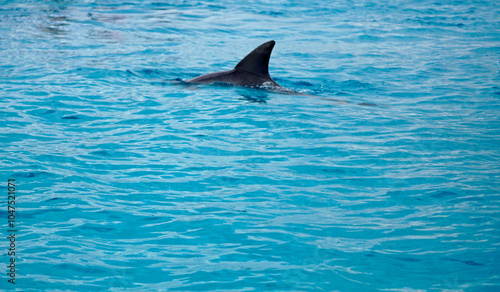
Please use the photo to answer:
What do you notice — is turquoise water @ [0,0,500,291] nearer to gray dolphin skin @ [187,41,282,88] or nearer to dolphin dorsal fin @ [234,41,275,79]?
gray dolphin skin @ [187,41,282,88]

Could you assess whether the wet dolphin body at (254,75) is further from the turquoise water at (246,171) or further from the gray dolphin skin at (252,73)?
the turquoise water at (246,171)

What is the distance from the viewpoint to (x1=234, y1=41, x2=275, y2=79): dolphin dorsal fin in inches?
414

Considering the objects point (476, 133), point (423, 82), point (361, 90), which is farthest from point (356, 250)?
point (423, 82)

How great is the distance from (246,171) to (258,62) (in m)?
4.24

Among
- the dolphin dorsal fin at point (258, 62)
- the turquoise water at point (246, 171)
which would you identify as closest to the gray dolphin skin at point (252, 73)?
the dolphin dorsal fin at point (258, 62)

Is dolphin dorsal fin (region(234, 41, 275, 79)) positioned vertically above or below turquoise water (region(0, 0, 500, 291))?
above

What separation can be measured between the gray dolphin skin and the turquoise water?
0.82 feet

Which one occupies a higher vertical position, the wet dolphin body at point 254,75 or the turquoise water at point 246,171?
the wet dolphin body at point 254,75

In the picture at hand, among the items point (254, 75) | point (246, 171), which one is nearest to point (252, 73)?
point (254, 75)

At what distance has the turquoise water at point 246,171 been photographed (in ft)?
16.1

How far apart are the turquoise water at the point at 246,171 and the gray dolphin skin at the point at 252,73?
25 cm

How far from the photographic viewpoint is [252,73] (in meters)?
10.9

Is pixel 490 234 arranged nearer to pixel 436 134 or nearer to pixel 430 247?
pixel 430 247

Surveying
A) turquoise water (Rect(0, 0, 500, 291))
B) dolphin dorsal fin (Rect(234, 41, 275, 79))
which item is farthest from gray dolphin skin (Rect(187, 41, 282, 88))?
turquoise water (Rect(0, 0, 500, 291))
